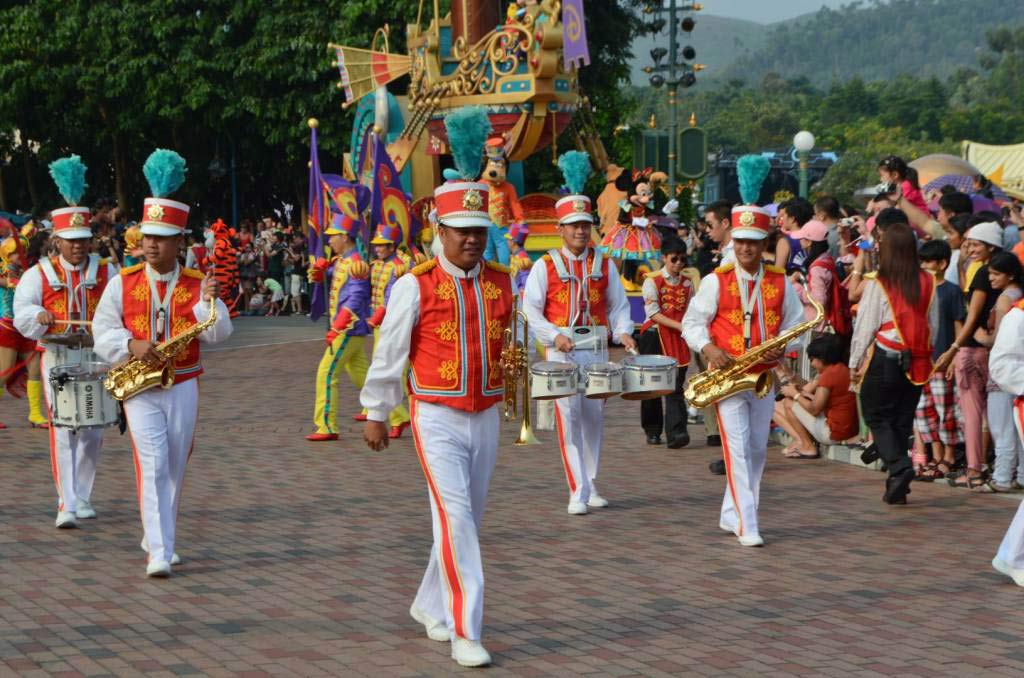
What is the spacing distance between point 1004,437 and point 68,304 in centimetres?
654

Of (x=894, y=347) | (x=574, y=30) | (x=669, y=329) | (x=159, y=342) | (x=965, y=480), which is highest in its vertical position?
(x=574, y=30)

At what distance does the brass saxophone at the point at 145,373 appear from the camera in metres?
8.68

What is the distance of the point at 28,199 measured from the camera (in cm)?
4341

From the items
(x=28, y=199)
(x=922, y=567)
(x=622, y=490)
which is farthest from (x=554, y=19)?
(x=28, y=199)

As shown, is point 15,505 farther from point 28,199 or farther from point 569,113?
point 28,199

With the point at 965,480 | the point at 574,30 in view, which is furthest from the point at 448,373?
the point at 574,30

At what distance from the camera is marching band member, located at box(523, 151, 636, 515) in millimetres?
10578

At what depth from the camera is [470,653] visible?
681 centimetres

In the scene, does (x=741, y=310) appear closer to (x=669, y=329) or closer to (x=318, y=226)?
(x=669, y=329)

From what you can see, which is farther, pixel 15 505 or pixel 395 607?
pixel 15 505

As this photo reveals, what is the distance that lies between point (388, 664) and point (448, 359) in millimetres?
1382

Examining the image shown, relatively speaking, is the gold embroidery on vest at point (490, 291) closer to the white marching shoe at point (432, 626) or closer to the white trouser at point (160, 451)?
the white marching shoe at point (432, 626)

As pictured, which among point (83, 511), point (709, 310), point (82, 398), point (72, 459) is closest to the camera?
point (82, 398)

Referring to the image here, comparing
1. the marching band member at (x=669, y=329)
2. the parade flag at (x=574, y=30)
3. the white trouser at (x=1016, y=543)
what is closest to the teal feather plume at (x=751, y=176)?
the marching band member at (x=669, y=329)
